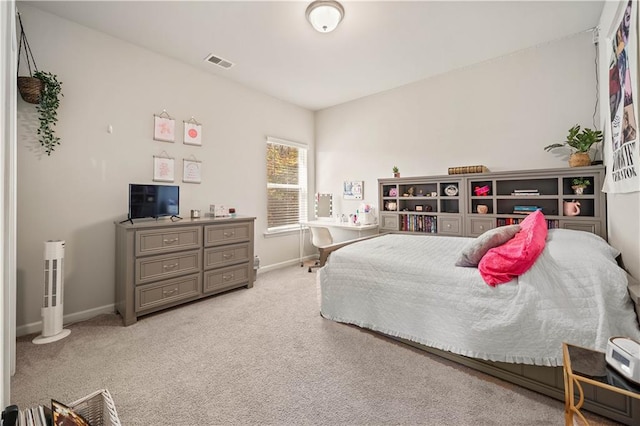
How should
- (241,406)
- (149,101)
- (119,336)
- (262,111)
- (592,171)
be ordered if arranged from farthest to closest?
(262,111) < (149,101) < (592,171) < (119,336) < (241,406)

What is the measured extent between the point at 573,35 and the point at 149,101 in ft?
15.7

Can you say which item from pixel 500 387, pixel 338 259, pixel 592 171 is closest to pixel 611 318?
pixel 500 387

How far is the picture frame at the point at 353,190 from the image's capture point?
15.4 ft

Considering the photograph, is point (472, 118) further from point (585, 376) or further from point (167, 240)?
point (167, 240)

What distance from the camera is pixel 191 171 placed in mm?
3449

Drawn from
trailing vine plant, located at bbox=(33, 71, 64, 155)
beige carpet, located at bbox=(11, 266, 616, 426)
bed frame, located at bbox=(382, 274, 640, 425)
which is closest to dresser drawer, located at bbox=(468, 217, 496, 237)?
bed frame, located at bbox=(382, 274, 640, 425)

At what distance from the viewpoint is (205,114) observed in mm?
3600

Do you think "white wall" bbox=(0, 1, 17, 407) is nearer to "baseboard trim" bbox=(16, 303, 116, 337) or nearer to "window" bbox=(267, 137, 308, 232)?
"baseboard trim" bbox=(16, 303, 116, 337)

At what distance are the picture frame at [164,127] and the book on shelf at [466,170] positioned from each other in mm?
3589

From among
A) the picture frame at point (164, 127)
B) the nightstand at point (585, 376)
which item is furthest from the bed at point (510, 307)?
the picture frame at point (164, 127)

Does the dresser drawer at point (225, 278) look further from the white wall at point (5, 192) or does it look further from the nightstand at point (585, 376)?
the nightstand at point (585, 376)

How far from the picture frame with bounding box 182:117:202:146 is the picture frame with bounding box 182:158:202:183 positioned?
0.78ft

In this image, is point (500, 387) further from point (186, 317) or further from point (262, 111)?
point (262, 111)

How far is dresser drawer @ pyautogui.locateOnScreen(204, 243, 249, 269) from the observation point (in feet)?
10.2
